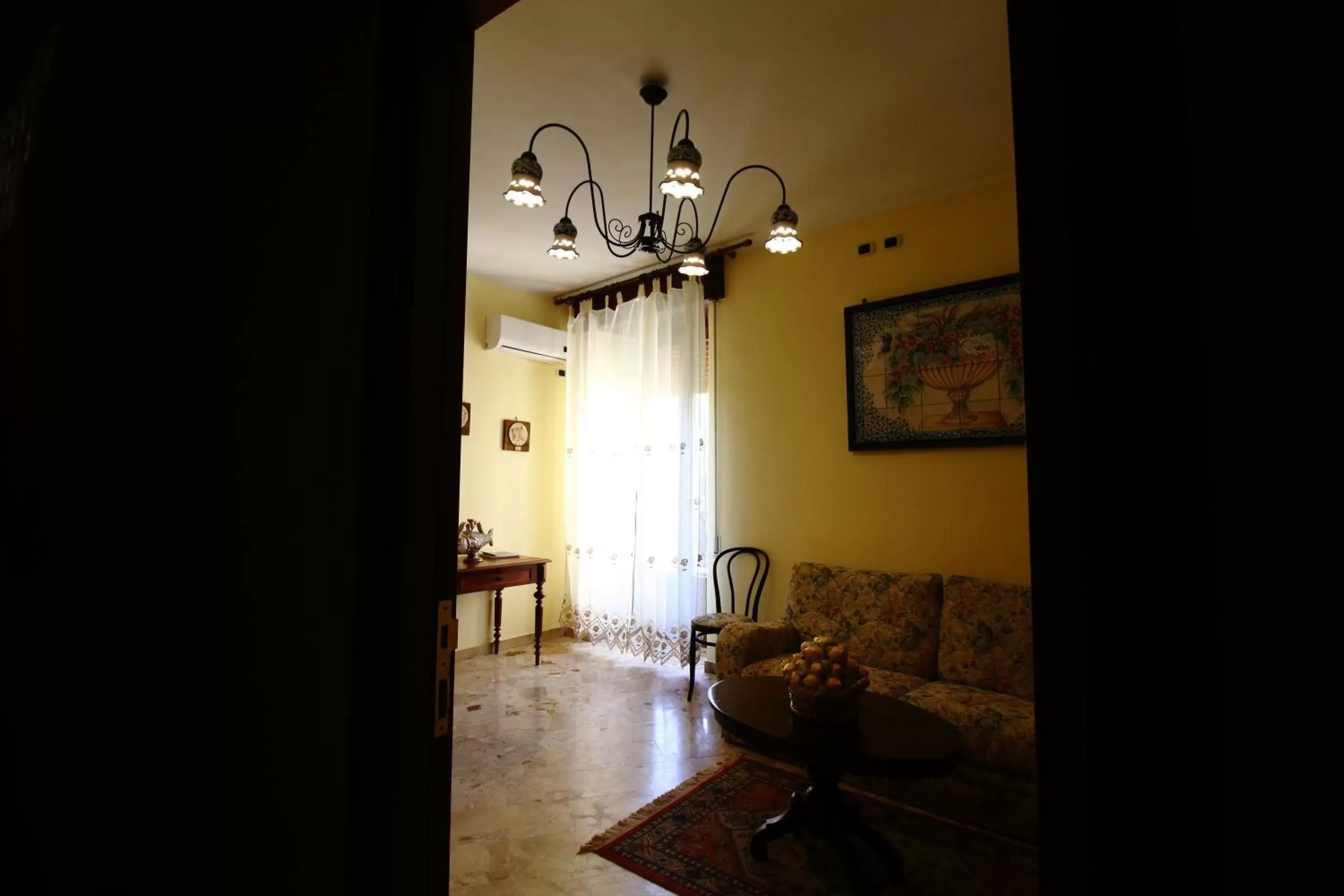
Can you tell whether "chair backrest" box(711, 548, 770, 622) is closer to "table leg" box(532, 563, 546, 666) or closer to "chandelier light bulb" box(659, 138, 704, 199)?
"table leg" box(532, 563, 546, 666)

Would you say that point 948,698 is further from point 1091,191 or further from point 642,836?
point 1091,191

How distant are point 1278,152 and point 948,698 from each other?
2.73 m

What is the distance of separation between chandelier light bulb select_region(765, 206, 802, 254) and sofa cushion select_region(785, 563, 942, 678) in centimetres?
188

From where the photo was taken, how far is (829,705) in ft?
6.97

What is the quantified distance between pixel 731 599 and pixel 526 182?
2944 mm

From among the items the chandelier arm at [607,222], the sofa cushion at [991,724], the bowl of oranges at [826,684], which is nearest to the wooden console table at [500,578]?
the chandelier arm at [607,222]

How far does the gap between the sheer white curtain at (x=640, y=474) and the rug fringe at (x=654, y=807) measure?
1.41 metres

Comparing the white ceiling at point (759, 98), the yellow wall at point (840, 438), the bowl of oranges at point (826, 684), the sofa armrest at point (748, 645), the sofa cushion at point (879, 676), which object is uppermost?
the white ceiling at point (759, 98)

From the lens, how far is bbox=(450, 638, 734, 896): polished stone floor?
2127 millimetres

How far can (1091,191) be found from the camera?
0.40m

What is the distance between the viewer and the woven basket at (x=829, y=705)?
2113 millimetres

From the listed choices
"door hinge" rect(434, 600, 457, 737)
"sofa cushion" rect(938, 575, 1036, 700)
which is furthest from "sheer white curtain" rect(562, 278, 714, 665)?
"door hinge" rect(434, 600, 457, 737)

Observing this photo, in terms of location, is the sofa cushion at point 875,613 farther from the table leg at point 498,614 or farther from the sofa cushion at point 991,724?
the table leg at point 498,614

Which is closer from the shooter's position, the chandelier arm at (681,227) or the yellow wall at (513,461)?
the chandelier arm at (681,227)
